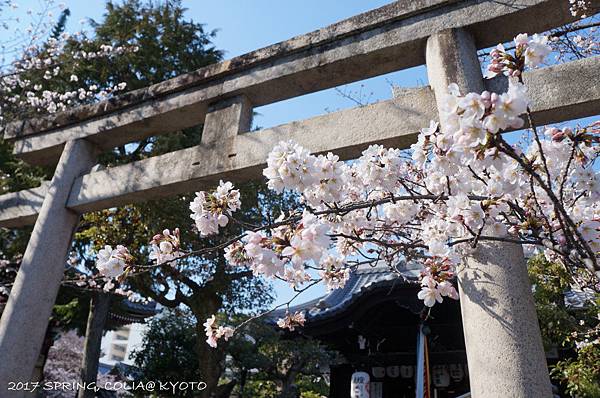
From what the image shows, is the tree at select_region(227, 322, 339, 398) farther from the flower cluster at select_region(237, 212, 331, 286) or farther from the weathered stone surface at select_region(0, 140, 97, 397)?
the flower cluster at select_region(237, 212, 331, 286)

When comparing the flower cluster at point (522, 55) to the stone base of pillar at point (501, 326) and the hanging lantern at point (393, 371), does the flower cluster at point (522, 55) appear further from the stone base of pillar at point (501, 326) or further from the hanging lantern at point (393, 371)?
the hanging lantern at point (393, 371)

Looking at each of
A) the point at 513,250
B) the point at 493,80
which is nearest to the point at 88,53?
the point at 493,80

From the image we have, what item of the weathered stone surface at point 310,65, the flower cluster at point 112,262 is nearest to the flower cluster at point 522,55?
the weathered stone surface at point 310,65

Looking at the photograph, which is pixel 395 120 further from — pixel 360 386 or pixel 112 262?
pixel 360 386

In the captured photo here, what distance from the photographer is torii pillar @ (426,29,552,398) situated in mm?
1854

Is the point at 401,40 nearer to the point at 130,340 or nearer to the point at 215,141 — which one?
the point at 215,141

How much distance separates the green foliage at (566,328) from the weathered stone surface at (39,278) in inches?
211

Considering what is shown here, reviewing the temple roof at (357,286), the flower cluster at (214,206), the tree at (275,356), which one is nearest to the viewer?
the flower cluster at (214,206)

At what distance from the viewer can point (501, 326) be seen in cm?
196

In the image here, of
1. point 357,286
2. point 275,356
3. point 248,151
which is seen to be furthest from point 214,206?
point 275,356

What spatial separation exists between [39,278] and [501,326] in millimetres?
3872

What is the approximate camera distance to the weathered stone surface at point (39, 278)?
3.56 metres

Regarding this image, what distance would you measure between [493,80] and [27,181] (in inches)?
365

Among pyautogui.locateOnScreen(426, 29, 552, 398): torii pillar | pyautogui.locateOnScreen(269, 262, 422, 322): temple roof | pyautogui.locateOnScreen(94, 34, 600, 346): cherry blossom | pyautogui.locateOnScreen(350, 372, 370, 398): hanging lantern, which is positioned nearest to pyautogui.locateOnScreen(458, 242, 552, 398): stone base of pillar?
pyautogui.locateOnScreen(426, 29, 552, 398): torii pillar
